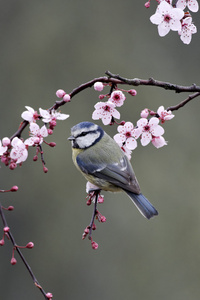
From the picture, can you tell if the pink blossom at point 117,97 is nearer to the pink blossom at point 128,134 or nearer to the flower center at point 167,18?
the pink blossom at point 128,134

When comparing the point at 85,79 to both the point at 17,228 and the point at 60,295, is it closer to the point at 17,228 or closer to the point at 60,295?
the point at 17,228

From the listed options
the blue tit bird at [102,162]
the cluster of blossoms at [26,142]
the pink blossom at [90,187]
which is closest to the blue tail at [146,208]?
the blue tit bird at [102,162]

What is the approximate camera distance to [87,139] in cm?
288

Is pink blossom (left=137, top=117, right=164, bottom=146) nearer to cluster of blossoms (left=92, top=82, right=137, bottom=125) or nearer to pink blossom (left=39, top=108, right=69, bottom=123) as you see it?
cluster of blossoms (left=92, top=82, right=137, bottom=125)

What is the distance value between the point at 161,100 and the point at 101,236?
1.80 meters

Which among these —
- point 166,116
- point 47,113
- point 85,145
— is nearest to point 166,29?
point 166,116

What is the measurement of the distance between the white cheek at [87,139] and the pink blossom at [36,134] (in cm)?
65

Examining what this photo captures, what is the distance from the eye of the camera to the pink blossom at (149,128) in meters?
2.39

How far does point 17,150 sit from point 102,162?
2.88ft

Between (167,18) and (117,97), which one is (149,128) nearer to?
(117,97)

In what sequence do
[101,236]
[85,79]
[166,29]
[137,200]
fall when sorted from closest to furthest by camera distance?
[166,29] < [137,200] < [101,236] < [85,79]

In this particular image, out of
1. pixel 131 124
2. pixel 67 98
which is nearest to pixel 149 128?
pixel 131 124

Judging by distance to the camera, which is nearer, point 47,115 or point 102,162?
point 47,115

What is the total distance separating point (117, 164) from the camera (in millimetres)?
2844
